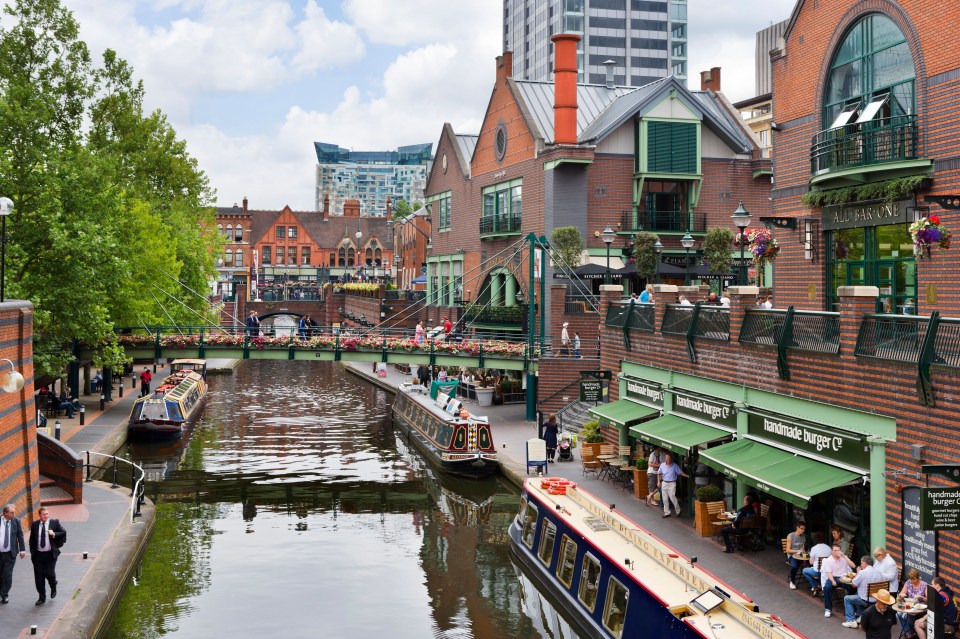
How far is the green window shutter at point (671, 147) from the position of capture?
155ft

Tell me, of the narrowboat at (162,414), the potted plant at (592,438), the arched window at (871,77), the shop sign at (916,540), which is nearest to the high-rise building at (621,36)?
the narrowboat at (162,414)

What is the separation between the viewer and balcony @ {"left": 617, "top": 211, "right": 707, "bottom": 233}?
Answer: 156 ft

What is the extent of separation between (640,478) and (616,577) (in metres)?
10.5

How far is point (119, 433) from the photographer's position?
124 feet

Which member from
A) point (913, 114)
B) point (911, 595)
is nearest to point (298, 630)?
point (911, 595)

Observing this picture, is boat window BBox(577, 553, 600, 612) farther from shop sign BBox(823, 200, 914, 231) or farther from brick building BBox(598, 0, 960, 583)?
shop sign BBox(823, 200, 914, 231)

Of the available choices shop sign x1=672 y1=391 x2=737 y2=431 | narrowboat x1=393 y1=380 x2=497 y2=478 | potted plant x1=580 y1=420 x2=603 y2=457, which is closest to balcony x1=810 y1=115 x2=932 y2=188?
shop sign x1=672 y1=391 x2=737 y2=431

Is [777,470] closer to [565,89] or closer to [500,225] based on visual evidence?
[565,89]

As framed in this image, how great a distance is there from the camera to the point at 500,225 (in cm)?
5238

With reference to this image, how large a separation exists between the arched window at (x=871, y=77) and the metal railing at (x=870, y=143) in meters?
0.16

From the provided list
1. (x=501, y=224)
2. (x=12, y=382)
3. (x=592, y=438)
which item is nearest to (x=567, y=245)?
(x=501, y=224)

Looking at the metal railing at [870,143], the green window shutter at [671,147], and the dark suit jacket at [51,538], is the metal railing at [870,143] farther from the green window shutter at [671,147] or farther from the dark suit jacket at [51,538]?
the green window shutter at [671,147]

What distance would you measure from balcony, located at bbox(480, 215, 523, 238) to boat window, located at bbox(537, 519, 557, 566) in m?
31.2

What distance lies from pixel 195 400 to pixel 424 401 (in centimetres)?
1511
